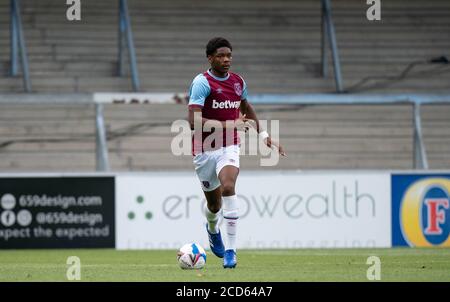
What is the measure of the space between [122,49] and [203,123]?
33.4 feet

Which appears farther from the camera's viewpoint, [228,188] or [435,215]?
[435,215]

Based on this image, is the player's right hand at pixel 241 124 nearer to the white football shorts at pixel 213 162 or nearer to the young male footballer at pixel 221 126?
the young male footballer at pixel 221 126

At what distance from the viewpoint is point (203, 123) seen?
40.2 ft

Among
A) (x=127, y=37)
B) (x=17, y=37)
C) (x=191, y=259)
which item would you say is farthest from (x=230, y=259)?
(x=17, y=37)

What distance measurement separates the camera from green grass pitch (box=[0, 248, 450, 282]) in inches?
435

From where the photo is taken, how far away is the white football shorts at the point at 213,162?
1246 centimetres

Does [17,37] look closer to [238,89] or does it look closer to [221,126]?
[238,89]

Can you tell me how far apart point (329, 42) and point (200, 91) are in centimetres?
1111

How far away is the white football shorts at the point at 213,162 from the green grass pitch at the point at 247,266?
92 cm

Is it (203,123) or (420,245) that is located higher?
(203,123)

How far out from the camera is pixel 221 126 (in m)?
12.2

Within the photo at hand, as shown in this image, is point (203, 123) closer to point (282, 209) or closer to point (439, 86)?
point (282, 209)

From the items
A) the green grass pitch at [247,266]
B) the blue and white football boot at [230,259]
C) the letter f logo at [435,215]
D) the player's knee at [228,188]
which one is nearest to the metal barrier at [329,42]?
the letter f logo at [435,215]
